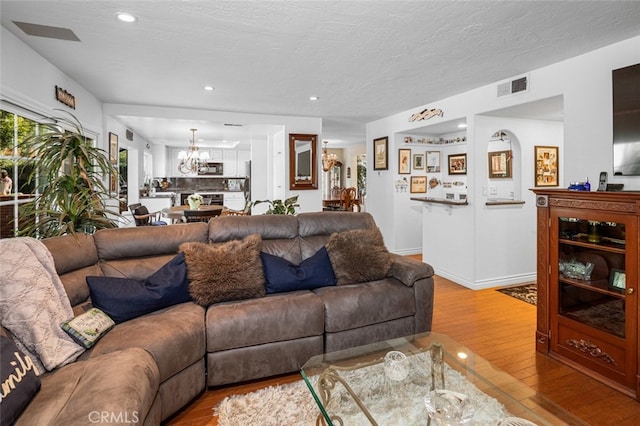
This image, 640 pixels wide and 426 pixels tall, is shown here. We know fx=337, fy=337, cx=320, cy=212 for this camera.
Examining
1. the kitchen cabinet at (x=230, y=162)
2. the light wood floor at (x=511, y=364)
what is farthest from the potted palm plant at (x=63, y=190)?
the kitchen cabinet at (x=230, y=162)

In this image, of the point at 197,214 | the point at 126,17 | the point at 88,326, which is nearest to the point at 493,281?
the point at 197,214

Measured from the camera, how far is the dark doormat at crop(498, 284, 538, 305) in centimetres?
393

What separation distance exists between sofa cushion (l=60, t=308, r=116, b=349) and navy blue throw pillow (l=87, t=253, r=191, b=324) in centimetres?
11

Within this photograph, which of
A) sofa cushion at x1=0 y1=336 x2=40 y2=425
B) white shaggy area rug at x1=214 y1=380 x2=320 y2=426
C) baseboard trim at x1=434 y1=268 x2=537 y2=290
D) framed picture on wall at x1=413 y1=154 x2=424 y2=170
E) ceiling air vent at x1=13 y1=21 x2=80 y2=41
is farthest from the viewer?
framed picture on wall at x1=413 y1=154 x2=424 y2=170

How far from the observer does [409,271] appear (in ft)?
9.10

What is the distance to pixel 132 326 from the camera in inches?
78.3

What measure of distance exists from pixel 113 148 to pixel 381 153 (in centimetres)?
448

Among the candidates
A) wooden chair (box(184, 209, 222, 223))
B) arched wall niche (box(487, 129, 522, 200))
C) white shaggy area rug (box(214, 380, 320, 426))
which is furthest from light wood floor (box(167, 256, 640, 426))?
wooden chair (box(184, 209, 222, 223))

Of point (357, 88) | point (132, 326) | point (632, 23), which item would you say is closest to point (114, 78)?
point (357, 88)

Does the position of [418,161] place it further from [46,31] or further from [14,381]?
[14,381]

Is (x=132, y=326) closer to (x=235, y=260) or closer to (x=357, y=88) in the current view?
(x=235, y=260)

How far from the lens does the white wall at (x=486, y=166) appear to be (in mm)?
2891

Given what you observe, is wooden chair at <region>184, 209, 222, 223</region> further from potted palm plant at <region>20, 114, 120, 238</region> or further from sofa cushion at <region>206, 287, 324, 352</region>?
sofa cushion at <region>206, 287, 324, 352</region>

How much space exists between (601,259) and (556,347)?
2.51ft
